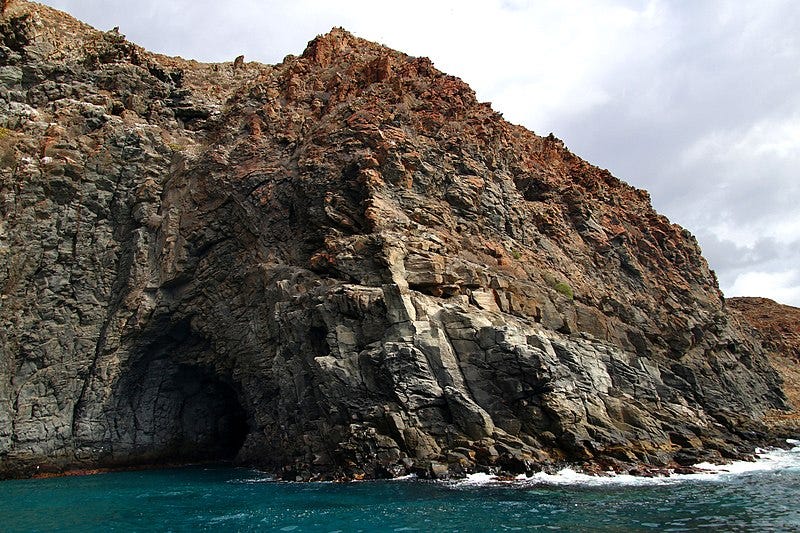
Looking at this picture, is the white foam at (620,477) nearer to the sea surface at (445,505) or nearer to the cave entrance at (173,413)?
the sea surface at (445,505)

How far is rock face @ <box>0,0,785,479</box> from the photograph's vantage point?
30812 mm

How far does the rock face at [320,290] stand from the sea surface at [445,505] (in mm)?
2839

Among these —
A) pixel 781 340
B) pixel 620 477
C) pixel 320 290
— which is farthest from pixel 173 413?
pixel 781 340

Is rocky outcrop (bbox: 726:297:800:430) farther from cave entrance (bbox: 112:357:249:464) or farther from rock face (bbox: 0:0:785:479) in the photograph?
cave entrance (bbox: 112:357:249:464)

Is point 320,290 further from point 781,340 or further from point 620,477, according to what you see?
point 781,340

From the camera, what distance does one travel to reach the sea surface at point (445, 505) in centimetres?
1862

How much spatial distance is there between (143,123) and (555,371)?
39863 mm

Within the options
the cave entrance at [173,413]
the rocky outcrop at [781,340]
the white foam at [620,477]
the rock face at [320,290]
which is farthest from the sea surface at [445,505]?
the rocky outcrop at [781,340]

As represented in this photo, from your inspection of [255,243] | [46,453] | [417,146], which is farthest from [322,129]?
[46,453]

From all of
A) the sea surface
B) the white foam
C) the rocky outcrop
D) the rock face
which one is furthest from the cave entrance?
the rocky outcrop

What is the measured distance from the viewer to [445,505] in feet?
70.1

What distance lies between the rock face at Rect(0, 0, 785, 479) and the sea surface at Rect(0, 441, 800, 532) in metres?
2.84

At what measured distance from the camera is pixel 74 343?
41688 mm

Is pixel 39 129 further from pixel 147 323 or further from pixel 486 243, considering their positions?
pixel 486 243
